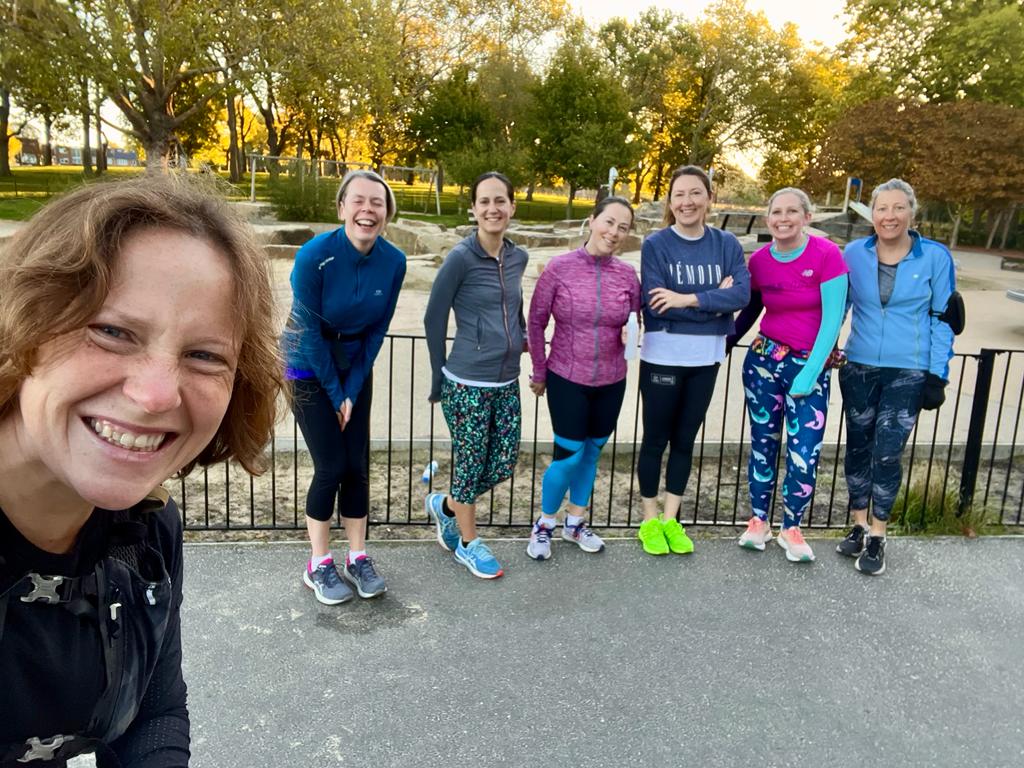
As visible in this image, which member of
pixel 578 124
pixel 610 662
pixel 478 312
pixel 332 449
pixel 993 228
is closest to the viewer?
pixel 610 662

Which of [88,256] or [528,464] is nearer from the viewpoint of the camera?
[88,256]

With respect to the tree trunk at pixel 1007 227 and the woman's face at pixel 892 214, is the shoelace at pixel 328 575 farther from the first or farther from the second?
the tree trunk at pixel 1007 227

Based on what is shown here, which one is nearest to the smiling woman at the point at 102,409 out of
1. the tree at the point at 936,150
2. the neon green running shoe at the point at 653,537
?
the neon green running shoe at the point at 653,537

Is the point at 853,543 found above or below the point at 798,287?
below

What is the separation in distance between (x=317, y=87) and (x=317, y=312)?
21.7 m

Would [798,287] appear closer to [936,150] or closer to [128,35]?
[128,35]

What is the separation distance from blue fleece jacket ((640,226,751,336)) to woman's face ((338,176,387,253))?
140 centimetres

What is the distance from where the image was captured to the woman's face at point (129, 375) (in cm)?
104

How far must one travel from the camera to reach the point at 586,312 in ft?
13.3

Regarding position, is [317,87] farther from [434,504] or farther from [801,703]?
[801,703]

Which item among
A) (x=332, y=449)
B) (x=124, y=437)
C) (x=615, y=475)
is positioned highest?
(x=124, y=437)

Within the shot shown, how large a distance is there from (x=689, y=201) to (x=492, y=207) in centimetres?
103

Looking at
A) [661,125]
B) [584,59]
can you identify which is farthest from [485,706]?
[661,125]

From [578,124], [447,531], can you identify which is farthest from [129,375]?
[578,124]
